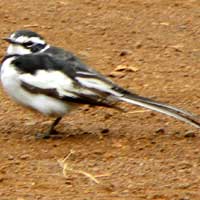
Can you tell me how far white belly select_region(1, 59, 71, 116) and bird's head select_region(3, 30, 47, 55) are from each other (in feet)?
0.87

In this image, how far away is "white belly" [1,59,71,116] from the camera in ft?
31.6

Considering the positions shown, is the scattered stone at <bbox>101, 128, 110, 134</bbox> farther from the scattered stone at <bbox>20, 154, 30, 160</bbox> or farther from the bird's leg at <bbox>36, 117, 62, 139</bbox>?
the scattered stone at <bbox>20, 154, 30, 160</bbox>

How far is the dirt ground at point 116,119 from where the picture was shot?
8.66 meters

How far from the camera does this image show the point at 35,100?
9633 millimetres

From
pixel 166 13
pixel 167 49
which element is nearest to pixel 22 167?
pixel 167 49

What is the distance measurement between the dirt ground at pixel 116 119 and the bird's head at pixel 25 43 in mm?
593

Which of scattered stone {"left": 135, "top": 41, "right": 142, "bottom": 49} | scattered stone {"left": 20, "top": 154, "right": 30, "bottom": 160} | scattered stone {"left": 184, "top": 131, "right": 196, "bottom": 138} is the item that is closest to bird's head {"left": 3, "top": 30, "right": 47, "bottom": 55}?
scattered stone {"left": 20, "top": 154, "right": 30, "bottom": 160}

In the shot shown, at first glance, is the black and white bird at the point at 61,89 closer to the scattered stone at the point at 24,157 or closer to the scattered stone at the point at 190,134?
the scattered stone at the point at 190,134

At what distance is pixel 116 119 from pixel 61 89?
804 millimetres

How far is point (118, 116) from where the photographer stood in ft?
33.9

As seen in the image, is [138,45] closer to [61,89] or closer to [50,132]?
[50,132]

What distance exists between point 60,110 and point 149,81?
1694mm

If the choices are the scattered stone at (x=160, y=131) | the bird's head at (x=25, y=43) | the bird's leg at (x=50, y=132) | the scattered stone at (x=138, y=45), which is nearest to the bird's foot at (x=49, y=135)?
the bird's leg at (x=50, y=132)

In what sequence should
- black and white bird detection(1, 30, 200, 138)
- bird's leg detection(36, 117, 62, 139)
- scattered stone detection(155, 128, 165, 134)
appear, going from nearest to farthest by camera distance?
black and white bird detection(1, 30, 200, 138) < bird's leg detection(36, 117, 62, 139) < scattered stone detection(155, 128, 165, 134)
